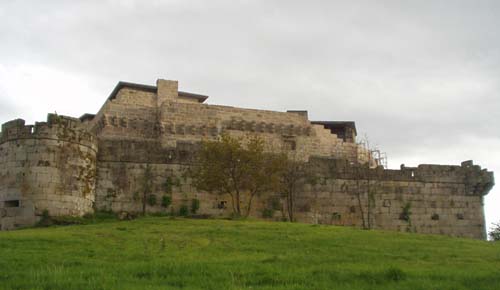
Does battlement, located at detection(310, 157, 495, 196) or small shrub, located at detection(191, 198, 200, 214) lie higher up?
battlement, located at detection(310, 157, 495, 196)

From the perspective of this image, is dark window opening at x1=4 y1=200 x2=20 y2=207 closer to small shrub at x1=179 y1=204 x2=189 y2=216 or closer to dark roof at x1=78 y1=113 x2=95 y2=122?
small shrub at x1=179 y1=204 x2=189 y2=216

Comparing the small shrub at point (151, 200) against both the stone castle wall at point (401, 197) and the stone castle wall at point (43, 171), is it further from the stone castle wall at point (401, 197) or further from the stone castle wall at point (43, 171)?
the stone castle wall at point (401, 197)

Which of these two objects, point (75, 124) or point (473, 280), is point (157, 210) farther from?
point (473, 280)

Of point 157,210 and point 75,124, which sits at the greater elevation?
point 75,124

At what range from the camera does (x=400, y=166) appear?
39469mm

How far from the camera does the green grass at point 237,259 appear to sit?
53.9 feet

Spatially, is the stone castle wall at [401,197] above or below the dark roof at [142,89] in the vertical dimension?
below

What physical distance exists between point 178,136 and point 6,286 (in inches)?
1354

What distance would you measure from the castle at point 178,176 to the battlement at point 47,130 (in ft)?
0.15

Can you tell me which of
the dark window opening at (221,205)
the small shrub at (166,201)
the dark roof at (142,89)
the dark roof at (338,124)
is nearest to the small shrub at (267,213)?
the dark window opening at (221,205)

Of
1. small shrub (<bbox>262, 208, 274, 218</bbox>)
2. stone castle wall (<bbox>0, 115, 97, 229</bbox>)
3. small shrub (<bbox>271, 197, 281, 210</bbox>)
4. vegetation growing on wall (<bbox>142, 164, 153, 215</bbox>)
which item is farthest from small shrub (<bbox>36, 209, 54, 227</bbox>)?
small shrub (<bbox>271, 197, 281, 210</bbox>)

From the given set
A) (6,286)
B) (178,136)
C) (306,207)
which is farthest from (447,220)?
(6,286)

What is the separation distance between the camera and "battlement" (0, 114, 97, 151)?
31.5 meters

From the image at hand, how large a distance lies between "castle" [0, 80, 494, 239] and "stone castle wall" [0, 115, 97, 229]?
0.15 feet
